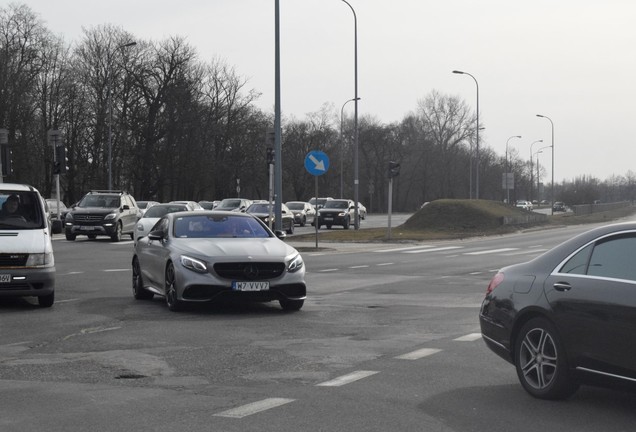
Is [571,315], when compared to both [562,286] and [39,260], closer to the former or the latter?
[562,286]

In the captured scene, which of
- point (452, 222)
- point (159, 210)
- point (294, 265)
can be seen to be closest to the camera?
point (294, 265)

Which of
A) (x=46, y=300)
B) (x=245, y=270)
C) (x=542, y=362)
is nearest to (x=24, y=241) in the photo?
(x=46, y=300)

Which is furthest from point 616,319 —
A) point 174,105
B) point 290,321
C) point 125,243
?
point 174,105

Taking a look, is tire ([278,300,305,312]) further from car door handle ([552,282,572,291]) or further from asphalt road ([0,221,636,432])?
car door handle ([552,282,572,291])

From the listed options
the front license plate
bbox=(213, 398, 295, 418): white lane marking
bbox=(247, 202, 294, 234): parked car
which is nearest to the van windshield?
the front license plate

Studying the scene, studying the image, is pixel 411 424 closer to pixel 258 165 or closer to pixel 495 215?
pixel 495 215

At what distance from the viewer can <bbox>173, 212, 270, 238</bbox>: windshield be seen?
1457 centimetres

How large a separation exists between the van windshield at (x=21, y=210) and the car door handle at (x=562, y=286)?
939 cm

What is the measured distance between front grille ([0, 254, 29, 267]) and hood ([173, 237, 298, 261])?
2.07 metres

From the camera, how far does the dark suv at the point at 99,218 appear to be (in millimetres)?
37250

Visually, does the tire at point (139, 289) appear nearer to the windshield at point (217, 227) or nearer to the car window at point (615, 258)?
the windshield at point (217, 227)

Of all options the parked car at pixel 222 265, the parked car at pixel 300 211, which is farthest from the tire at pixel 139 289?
the parked car at pixel 300 211

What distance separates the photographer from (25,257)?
13.8m

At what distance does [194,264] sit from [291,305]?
149cm
